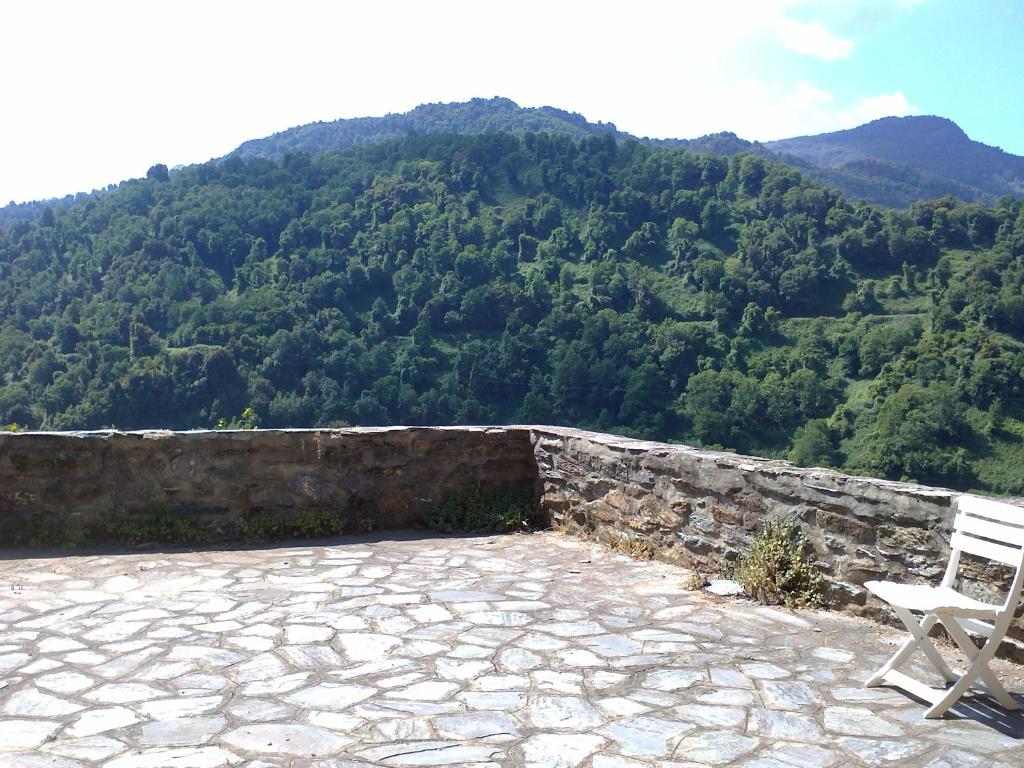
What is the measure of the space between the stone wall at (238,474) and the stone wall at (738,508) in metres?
0.55

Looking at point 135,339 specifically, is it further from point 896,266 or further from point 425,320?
point 896,266

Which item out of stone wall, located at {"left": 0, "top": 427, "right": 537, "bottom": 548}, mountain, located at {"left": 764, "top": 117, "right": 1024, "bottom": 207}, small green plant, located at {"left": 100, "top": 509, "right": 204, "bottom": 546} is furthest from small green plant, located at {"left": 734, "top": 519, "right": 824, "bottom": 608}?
mountain, located at {"left": 764, "top": 117, "right": 1024, "bottom": 207}

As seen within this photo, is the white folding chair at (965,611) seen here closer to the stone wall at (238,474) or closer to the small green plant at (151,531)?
the stone wall at (238,474)

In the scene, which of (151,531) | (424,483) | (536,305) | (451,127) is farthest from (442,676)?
(451,127)

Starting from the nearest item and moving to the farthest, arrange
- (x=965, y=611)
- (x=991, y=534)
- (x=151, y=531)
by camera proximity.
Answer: (x=965, y=611), (x=991, y=534), (x=151, y=531)

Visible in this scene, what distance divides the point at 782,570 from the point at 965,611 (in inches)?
56.1

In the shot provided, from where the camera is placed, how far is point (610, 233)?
5400cm

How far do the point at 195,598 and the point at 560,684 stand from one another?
6.42 ft

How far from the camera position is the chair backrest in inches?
108

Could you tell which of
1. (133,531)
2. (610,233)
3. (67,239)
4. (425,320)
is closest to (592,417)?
(425,320)

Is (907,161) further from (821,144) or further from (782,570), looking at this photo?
(782,570)

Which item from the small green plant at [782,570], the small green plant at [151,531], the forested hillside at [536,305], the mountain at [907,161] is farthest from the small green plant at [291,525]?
the mountain at [907,161]

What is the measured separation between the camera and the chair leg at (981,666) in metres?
2.76

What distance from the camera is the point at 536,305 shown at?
4447 cm
